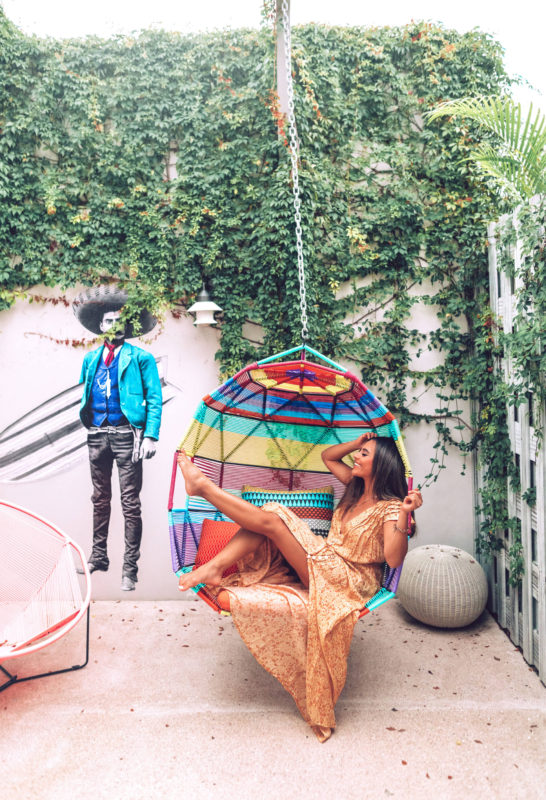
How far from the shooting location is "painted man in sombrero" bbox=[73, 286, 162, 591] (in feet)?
11.7

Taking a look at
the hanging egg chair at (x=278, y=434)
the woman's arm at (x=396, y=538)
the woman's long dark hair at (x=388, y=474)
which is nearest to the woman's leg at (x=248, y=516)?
the hanging egg chair at (x=278, y=434)

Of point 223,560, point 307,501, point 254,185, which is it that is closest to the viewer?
point 223,560

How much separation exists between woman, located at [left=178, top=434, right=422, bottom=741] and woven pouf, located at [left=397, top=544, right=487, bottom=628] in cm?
65

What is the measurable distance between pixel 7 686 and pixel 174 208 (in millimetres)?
2805

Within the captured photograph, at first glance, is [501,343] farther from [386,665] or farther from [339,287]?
[386,665]

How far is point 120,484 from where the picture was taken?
11.9ft

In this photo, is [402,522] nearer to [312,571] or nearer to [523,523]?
[312,571]

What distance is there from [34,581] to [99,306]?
1694 mm

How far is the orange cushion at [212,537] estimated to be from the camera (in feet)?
9.34

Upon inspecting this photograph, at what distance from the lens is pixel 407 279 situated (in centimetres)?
357

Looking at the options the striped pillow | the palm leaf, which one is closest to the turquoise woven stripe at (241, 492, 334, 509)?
the striped pillow

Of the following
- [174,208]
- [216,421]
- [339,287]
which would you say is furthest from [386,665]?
[174,208]

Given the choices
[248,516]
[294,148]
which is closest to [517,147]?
[294,148]

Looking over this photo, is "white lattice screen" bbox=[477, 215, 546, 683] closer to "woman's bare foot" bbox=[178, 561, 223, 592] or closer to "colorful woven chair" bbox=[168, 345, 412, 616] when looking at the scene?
"colorful woven chair" bbox=[168, 345, 412, 616]
